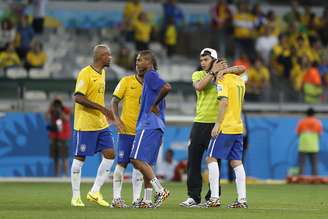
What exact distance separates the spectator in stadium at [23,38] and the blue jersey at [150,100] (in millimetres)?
16887

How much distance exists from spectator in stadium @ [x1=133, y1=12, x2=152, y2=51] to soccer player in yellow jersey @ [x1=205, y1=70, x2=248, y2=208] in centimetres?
1779

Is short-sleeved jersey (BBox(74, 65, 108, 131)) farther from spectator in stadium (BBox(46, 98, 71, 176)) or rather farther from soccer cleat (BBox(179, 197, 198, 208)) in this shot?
spectator in stadium (BBox(46, 98, 71, 176))

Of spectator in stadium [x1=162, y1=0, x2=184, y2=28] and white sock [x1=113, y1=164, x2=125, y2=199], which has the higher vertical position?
spectator in stadium [x1=162, y1=0, x2=184, y2=28]

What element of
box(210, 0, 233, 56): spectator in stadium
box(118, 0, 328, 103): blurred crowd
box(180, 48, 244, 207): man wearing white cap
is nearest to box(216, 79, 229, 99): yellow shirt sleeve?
box(180, 48, 244, 207): man wearing white cap

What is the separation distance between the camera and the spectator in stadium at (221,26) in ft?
A: 116

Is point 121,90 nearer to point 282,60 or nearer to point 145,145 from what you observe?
point 145,145

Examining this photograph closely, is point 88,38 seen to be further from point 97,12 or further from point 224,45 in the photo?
point 224,45

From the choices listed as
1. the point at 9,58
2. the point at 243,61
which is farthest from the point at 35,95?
the point at 243,61

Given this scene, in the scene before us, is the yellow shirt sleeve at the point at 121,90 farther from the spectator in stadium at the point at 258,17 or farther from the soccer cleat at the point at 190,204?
the spectator in stadium at the point at 258,17

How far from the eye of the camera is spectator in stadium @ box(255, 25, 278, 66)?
3524 cm

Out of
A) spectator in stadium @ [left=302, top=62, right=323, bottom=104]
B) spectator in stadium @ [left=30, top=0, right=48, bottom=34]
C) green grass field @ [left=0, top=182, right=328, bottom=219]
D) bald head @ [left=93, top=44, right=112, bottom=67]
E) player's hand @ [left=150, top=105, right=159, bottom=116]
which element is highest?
spectator in stadium @ [left=30, top=0, right=48, bottom=34]

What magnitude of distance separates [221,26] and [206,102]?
62.0ft

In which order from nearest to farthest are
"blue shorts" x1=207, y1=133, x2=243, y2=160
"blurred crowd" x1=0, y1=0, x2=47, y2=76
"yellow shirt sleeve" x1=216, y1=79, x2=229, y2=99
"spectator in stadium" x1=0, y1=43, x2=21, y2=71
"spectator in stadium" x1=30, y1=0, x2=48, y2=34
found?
1. "yellow shirt sleeve" x1=216, y1=79, x2=229, y2=99
2. "blue shorts" x1=207, y1=133, x2=243, y2=160
3. "spectator in stadium" x1=0, y1=43, x2=21, y2=71
4. "blurred crowd" x1=0, y1=0, x2=47, y2=76
5. "spectator in stadium" x1=30, y1=0, x2=48, y2=34

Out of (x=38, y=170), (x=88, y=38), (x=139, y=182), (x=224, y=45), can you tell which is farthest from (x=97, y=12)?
(x=139, y=182)
